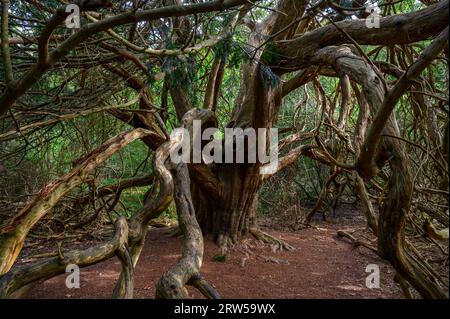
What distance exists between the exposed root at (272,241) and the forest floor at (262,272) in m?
0.10

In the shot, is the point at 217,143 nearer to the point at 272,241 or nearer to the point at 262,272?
the point at 272,241

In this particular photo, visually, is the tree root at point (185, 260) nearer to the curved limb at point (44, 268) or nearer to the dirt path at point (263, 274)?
the curved limb at point (44, 268)

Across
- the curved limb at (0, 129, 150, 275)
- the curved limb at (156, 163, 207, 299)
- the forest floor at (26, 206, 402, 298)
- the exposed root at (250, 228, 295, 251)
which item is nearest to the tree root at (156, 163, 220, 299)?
the curved limb at (156, 163, 207, 299)

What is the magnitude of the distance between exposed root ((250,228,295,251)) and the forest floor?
102 mm

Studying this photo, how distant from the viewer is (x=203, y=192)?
207 inches

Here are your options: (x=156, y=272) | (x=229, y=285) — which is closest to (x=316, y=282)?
(x=229, y=285)

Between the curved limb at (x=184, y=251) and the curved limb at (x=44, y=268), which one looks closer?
the curved limb at (x=184, y=251)

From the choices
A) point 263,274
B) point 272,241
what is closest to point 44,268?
point 263,274

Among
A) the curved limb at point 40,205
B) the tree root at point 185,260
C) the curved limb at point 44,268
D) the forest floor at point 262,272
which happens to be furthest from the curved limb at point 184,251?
the forest floor at point 262,272

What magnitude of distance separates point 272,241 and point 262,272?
3.59ft

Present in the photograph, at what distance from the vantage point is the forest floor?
140 inches

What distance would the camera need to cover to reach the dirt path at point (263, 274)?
3.55m

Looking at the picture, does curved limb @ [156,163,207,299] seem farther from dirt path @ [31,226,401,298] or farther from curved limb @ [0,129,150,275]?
dirt path @ [31,226,401,298]

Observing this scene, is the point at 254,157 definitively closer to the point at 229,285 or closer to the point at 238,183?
the point at 238,183
